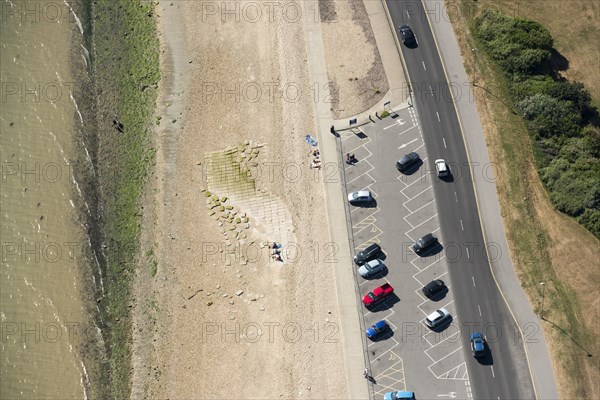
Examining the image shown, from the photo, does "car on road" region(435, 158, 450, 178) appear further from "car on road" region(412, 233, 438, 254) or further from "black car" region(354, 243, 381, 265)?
"black car" region(354, 243, 381, 265)

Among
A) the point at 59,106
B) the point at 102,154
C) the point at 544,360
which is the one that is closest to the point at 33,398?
the point at 102,154

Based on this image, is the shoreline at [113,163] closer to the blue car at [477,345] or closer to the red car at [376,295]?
the red car at [376,295]

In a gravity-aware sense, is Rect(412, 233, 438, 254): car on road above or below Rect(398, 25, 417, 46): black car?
below

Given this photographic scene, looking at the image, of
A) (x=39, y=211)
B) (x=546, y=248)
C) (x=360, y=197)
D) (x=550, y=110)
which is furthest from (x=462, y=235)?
(x=39, y=211)

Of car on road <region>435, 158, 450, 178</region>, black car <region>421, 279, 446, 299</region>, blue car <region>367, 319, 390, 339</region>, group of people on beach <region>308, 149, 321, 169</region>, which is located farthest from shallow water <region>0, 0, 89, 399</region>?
car on road <region>435, 158, 450, 178</region>

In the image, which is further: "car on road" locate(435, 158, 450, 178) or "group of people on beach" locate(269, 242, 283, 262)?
"car on road" locate(435, 158, 450, 178)

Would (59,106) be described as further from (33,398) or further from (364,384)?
(364,384)

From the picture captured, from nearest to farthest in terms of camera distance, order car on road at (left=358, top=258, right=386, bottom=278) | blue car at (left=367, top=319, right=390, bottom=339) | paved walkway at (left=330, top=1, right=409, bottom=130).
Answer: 1. blue car at (left=367, top=319, right=390, bottom=339)
2. car on road at (left=358, top=258, right=386, bottom=278)
3. paved walkway at (left=330, top=1, right=409, bottom=130)
